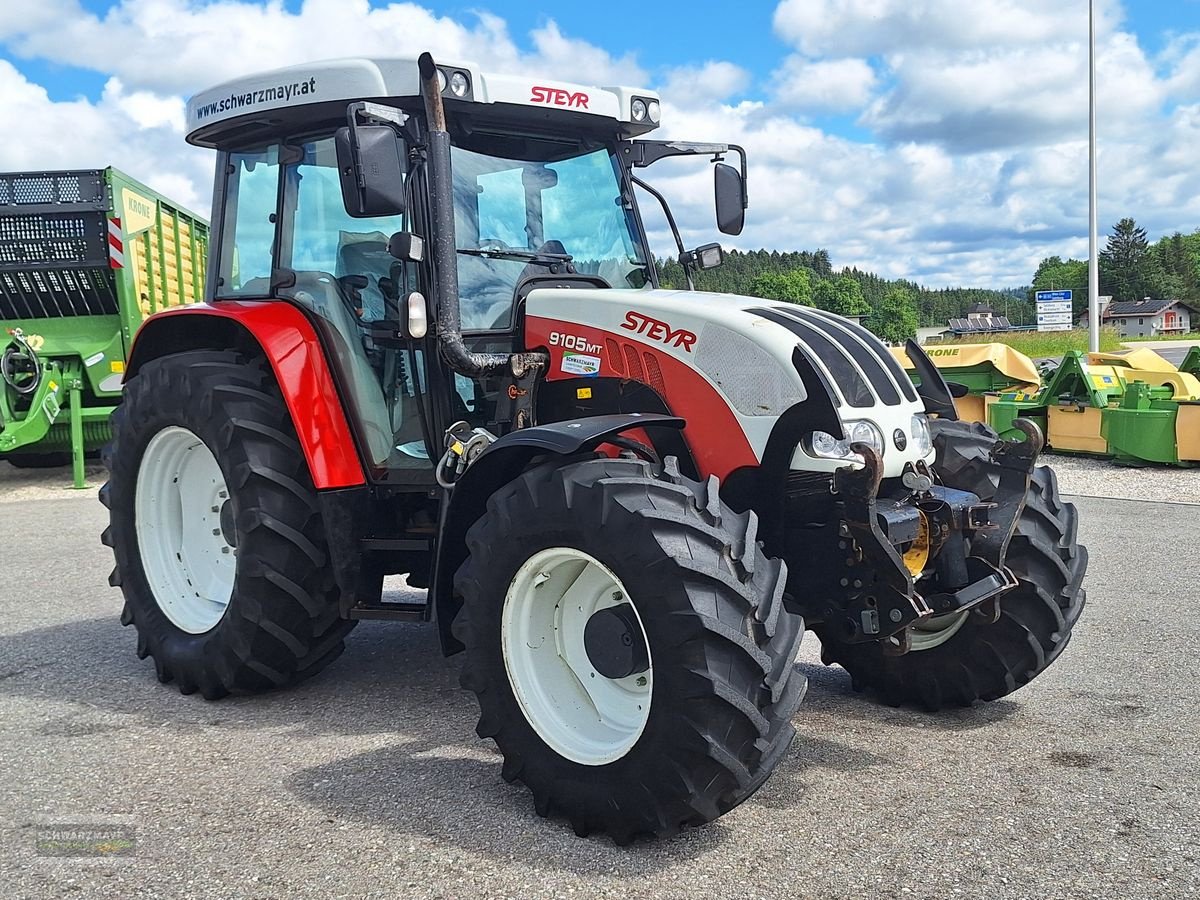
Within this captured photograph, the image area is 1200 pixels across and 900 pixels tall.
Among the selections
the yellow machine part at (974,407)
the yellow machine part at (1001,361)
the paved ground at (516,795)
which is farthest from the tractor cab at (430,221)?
the yellow machine part at (1001,361)

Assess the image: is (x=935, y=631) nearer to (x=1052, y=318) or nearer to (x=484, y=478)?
(x=484, y=478)

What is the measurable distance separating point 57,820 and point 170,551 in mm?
1893

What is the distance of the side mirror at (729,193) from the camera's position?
502 centimetres

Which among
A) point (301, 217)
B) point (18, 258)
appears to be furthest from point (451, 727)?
point (18, 258)

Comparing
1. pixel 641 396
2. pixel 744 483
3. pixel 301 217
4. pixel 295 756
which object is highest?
pixel 301 217

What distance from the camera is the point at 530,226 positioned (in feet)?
15.1

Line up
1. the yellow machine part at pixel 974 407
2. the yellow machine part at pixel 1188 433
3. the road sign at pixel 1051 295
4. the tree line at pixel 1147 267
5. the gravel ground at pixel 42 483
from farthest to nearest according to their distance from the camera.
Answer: the tree line at pixel 1147 267 → the road sign at pixel 1051 295 → the yellow machine part at pixel 974 407 → the gravel ground at pixel 42 483 → the yellow machine part at pixel 1188 433

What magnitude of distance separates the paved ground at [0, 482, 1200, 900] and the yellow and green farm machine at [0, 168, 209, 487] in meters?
6.41

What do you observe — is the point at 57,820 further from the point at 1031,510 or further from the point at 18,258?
the point at 18,258

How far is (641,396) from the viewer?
4051mm

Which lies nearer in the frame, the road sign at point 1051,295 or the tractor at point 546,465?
the tractor at point 546,465

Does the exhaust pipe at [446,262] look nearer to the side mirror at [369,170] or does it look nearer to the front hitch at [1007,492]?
the side mirror at [369,170]

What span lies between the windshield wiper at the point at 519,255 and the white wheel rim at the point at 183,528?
1634 millimetres

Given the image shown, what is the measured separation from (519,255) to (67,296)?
879 cm
